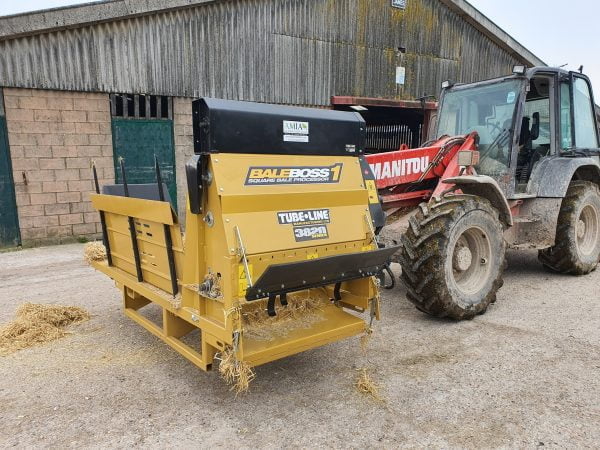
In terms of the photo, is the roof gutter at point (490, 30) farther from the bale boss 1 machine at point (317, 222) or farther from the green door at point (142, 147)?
the green door at point (142, 147)

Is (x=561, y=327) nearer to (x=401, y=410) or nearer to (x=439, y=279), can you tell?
(x=439, y=279)

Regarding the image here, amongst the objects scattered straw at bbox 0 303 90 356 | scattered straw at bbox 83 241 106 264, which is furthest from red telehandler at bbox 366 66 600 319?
scattered straw at bbox 0 303 90 356

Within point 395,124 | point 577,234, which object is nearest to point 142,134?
point 577,234

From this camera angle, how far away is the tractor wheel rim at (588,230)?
6.32 m

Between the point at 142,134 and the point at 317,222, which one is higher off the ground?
the point at 142,134

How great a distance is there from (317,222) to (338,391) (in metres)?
1.17

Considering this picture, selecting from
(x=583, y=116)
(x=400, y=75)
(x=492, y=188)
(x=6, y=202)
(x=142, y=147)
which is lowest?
(x=6, y=202)

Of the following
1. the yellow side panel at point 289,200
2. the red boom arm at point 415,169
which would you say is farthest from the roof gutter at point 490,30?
the yellow side panel at point 289,200

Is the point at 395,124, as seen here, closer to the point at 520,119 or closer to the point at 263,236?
the point at 520,119

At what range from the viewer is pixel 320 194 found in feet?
11.0

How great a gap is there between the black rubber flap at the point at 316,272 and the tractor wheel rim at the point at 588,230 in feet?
14.0

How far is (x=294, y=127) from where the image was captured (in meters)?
3.27

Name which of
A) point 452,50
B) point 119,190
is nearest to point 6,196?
point 119,190

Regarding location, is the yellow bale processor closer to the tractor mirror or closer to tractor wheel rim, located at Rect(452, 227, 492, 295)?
tractor wheel rim, located at Rect(452, 227, 492, 295)
